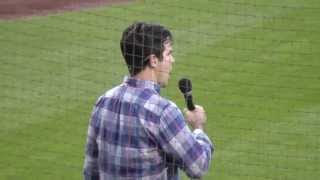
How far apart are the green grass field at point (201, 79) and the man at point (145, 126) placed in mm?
3097

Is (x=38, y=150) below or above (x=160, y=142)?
below

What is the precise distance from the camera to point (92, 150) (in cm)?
297

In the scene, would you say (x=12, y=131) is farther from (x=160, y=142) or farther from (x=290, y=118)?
(x=160, y=142)

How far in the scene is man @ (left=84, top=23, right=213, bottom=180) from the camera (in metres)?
2.71

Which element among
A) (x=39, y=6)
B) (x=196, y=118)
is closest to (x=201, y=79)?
(x=39, y=6)

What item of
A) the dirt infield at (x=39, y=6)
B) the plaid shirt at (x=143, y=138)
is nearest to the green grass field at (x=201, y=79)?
the dirt infield at (x=39, y=6)

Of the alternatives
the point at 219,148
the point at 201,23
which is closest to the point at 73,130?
the point at 219,148

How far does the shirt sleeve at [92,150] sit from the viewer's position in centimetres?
291

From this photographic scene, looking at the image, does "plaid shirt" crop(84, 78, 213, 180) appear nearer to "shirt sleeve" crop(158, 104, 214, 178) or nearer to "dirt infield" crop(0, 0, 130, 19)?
"shirt sleeve" crop(158, 104, 214, 178)

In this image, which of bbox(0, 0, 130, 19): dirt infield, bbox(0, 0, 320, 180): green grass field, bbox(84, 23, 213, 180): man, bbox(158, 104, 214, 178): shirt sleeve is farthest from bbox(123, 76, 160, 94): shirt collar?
bbox(0, 0, 130, 19): dirt infield

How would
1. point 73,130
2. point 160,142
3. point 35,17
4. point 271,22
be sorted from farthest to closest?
point 35,17 → point 271,22 → point 73,130 → point 160,142

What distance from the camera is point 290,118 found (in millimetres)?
6922

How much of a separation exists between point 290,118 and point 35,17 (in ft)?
18.4

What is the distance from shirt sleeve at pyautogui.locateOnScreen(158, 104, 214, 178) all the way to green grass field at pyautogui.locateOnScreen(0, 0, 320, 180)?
3.15 metres
